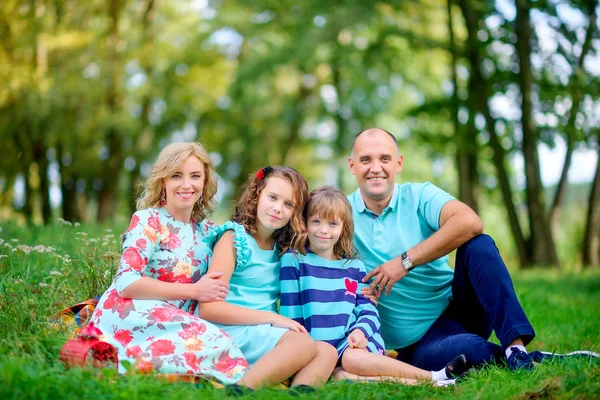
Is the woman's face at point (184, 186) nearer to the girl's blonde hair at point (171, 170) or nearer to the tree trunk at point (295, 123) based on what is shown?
the girl's blonde hair at point (171, 170)

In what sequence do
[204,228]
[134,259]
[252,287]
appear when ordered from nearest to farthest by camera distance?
[134,259], [252,287], [204,228]

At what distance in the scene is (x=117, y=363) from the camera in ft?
9.68

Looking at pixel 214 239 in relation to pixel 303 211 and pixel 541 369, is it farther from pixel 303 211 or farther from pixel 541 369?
pixel 541 369

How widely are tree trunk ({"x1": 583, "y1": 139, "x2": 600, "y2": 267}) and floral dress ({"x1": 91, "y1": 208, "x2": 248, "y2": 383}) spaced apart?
993cm

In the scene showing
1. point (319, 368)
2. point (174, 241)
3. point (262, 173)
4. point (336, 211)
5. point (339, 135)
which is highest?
point (339, 135)

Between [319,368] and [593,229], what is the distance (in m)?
10.1

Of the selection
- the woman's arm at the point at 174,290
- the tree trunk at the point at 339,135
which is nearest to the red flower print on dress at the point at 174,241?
the woman's arm at the point at 174,290

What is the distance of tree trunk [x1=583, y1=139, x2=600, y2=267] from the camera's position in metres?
11.2

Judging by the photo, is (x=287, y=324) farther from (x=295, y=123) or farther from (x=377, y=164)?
(x=295, y=123)

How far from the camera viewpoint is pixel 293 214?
139 inches

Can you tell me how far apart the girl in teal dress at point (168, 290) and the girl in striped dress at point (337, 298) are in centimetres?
48

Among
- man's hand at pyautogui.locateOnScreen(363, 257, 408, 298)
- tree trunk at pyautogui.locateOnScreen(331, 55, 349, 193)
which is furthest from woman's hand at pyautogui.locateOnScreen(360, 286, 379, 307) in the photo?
tree trunk at pyautogui.locateOnScreen(331, 55, 349, 193)

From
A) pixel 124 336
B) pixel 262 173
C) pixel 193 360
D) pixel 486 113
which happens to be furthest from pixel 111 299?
pixel 486 113

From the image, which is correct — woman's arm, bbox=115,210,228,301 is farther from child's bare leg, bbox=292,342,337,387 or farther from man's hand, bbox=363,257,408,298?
man's hand, bbox=363,257,408,298
